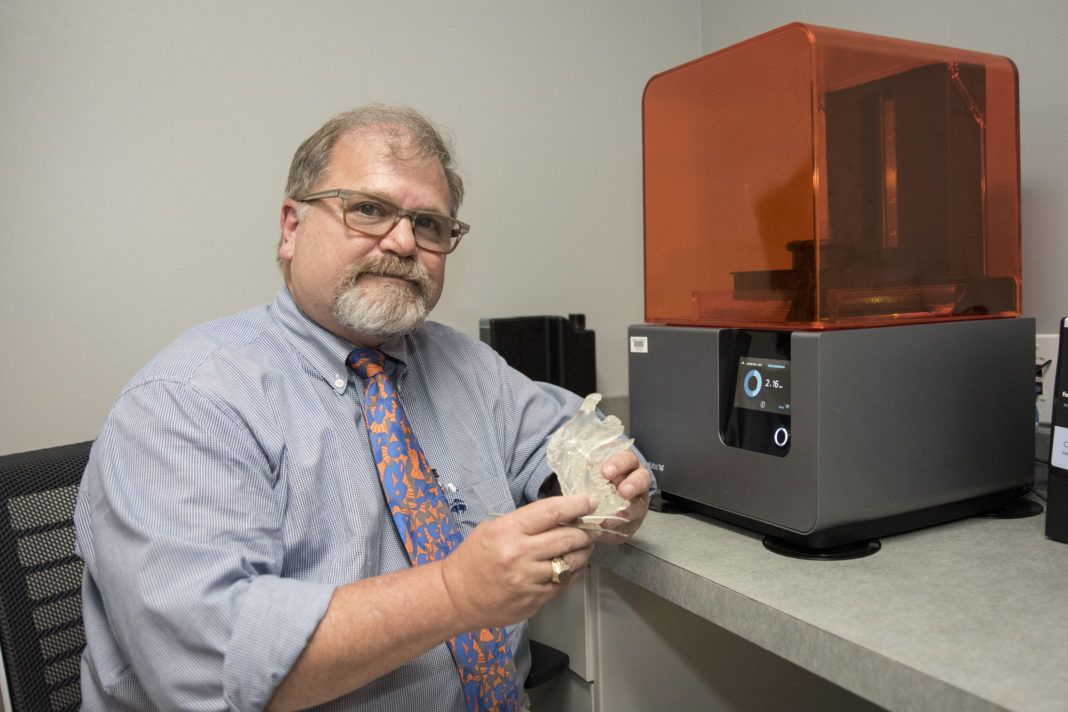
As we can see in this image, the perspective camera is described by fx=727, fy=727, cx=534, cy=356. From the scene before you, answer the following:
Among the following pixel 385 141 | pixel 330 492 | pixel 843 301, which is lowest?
pixel 330 492

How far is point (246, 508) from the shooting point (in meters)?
0.76

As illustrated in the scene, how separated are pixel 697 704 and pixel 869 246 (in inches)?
27.6

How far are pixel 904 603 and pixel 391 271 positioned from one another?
28.9 inches

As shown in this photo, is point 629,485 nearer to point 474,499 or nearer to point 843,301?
point 474,499

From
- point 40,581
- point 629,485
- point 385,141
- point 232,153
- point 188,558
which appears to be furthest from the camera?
point 232,153

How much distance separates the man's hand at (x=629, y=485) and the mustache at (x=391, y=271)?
375mm

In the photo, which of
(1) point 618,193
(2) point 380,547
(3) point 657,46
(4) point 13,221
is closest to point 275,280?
(4) point 13,221

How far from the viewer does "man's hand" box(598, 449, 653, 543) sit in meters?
0.91

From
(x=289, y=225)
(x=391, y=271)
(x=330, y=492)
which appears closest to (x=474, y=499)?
(x=330, y=492)

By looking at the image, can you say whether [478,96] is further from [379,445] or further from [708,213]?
[379,445]

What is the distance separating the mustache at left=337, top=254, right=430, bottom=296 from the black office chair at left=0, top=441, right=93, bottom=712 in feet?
1.31

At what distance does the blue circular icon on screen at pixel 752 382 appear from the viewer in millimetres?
926

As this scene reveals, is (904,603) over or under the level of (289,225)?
under

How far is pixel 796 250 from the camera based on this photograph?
3.17ft
